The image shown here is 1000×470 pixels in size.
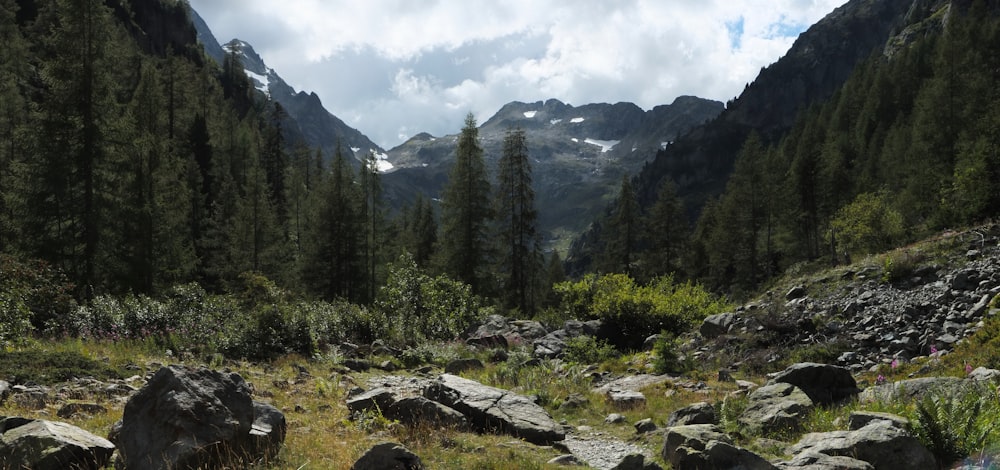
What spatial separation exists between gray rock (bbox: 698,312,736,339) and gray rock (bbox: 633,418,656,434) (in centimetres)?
815

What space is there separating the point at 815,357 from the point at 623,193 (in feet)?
133

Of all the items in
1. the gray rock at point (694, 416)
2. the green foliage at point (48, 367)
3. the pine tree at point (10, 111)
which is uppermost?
the pine tree at point (10, 111)

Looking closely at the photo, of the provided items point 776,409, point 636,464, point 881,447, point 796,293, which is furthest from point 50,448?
point 796,293

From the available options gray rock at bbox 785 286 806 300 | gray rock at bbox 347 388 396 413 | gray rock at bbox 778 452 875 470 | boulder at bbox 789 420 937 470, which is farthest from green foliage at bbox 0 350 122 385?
gray rock at bbox 785 286 806 300

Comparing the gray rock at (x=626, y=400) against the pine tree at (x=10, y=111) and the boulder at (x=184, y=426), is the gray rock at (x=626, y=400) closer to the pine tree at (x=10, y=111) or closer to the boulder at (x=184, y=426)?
the boulder at (x=184, y=426)

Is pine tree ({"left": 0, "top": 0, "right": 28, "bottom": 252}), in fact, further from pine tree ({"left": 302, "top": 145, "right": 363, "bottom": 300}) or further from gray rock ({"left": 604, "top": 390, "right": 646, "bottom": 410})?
gray rock ({"left": 604, "top": 390, "right": 646, "bottom": 410})

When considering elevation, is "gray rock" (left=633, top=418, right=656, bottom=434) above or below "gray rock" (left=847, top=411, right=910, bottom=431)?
below

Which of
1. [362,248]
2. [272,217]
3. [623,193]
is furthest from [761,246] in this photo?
[272,217]

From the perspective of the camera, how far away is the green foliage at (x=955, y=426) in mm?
5680

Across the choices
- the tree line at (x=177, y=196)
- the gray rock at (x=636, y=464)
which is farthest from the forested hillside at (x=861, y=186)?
the gray rock at (x=636, y=464)

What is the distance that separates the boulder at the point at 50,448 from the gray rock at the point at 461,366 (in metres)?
9.37

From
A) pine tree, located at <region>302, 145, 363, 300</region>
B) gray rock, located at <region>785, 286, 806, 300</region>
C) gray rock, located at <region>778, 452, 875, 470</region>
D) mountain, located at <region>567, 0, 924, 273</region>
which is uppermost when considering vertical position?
mountain, located at <region>567, 0, 924, 273</region>

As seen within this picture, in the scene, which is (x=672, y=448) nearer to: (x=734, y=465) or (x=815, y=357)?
(x=734, y=465)

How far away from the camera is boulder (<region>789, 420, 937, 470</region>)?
554cm
